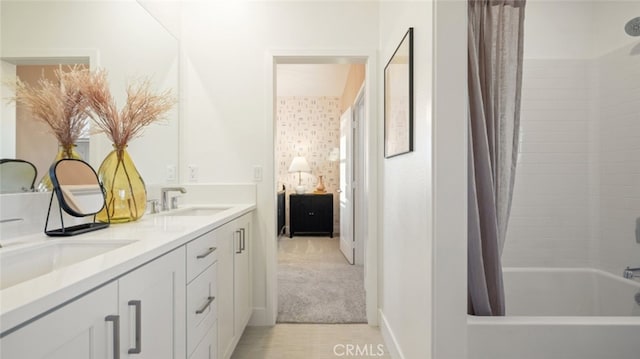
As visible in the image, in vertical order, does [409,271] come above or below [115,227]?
below

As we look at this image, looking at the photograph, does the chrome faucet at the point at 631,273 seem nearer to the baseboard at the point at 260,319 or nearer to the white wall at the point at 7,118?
the baseboard at the point at 260,319

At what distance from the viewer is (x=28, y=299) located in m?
0.51

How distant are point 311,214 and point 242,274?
3.39 m

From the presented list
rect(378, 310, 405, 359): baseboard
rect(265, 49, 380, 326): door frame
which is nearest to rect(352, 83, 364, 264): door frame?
rect(265, 49, 380, 326): door frame

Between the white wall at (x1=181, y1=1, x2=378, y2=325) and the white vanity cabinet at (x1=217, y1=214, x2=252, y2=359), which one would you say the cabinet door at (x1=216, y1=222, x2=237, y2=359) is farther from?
the white wall at (x1=181, y1=1, x2=378, y2=325)

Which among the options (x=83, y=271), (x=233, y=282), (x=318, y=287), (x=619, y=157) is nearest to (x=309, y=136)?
(x=318, y=287)

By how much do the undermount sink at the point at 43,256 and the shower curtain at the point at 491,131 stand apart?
1.35 metres

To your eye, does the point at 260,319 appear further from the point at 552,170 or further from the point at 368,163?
the point at 552,170

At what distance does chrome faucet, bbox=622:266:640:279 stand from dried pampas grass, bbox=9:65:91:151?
10.1 feet

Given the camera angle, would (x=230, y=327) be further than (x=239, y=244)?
No

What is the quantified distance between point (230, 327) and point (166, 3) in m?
2.19

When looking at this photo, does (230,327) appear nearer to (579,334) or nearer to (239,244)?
(239,244)

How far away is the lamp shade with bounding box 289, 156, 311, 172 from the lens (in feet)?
18.0

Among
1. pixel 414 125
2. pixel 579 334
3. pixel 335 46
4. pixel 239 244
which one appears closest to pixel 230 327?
pixel 239 244
